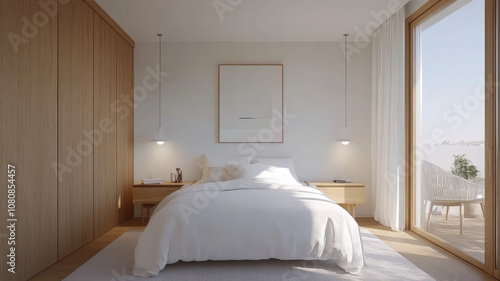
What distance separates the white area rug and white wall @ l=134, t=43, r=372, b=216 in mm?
2069

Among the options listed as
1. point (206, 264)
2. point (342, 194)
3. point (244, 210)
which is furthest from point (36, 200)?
point (342, 194)

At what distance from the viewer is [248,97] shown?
5223mm

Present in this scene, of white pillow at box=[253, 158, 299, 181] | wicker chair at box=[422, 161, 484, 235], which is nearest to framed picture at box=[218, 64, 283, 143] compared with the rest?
white pillow at box=[253, 158, 299, 181]

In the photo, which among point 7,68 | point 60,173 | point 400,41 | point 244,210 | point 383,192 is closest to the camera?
point 7,68

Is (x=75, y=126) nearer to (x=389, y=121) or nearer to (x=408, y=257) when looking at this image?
(x=408, y=257)

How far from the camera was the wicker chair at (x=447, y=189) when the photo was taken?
3254 millimetres

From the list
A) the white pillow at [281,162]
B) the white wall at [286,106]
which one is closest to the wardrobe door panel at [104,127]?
the white wall at [286,106]

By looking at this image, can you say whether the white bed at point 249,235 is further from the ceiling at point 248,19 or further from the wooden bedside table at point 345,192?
the ceiling at point 248,19

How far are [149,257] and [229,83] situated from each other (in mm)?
3042

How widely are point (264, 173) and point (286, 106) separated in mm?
1290

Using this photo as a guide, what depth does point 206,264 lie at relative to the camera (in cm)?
304

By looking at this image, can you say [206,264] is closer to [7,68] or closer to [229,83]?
[7,68]

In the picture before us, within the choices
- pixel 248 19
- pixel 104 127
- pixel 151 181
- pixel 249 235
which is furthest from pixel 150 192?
pixel 248 19

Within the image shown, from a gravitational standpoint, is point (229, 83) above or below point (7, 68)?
above
